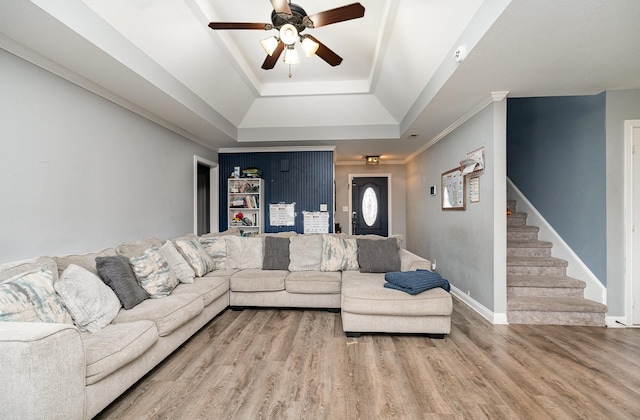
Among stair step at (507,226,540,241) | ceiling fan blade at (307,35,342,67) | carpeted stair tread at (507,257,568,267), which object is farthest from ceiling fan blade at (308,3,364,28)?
stair step at (507,226,540,241)

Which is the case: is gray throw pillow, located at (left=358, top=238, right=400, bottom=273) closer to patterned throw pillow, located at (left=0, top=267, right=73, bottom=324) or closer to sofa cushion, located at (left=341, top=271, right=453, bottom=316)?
sofa cushion, located at (left=341, top=271, right=453, bottom=316)

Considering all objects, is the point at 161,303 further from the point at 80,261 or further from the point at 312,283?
the point at 312,283

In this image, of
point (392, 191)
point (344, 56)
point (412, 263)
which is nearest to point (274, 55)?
point (344, 56)

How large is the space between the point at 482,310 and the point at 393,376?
1.82m

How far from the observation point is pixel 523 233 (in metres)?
4.14

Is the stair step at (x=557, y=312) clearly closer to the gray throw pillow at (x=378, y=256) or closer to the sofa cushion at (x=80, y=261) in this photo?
the gray throw pillow at (x=378, y=256)

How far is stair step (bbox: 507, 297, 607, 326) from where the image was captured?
307 cm

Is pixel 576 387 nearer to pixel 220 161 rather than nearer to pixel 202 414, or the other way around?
pixel 202 414

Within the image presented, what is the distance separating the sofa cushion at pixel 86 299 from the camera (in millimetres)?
1892

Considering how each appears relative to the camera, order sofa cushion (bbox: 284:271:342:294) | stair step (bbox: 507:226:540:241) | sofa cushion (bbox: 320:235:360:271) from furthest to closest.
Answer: stair step (bbox: 507:226:540:241) → sofa cushion (bbox: 320:235:360:271) → sofa cushion (bbox: 284:271:342:294)

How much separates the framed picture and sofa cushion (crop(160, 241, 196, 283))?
136 inches

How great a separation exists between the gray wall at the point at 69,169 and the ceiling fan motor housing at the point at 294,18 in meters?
1.92

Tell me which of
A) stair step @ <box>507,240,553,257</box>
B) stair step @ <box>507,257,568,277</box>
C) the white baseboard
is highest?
stair step @ <box>507,240,553,257</box>

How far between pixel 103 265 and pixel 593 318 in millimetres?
4707
